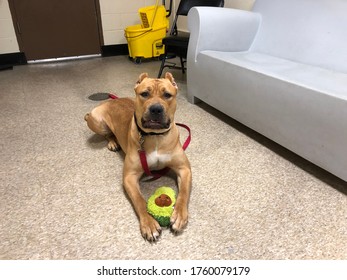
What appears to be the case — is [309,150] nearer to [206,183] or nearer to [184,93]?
[206,183]

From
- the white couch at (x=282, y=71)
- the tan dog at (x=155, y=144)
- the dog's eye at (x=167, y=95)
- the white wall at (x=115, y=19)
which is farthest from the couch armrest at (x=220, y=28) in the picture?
the white wall at (x=115, y=19)

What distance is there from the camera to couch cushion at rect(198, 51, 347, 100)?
4.55 feet

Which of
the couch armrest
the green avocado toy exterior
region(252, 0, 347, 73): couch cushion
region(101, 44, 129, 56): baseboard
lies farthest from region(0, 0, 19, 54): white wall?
the green avocado toy exterior

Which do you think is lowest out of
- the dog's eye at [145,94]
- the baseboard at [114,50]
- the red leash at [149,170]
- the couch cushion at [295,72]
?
the baseboard at [114,50]

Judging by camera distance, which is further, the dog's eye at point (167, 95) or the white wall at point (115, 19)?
the white wall at point (115, 19)

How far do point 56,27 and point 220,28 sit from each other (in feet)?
10.5

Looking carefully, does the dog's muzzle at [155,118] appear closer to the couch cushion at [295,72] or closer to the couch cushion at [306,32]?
the couch cushion at [295,72]

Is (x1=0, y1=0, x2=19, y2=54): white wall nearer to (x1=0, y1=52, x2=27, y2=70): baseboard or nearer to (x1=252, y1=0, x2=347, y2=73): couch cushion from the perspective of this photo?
(x1=0, y1=52, x2=27, y2=70): baseboard

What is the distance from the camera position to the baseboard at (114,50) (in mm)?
4805

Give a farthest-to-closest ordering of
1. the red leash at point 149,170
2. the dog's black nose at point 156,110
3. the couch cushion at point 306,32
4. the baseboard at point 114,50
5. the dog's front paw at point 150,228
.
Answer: the baseboard at point 114,50, the couch cushion at point 306,32, the red leash at point 149,170, the dog's black nose at point 156,110, the dog's front paw at point 150,228

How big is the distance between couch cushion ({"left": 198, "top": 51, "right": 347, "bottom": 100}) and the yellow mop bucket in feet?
6.84

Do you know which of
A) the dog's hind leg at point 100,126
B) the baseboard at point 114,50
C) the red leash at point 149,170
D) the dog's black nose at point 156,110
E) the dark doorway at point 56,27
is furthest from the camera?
the baseboard at point 114,50

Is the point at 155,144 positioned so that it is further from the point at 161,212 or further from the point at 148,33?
the point at 148,33

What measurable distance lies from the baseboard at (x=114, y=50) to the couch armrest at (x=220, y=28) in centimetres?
286
